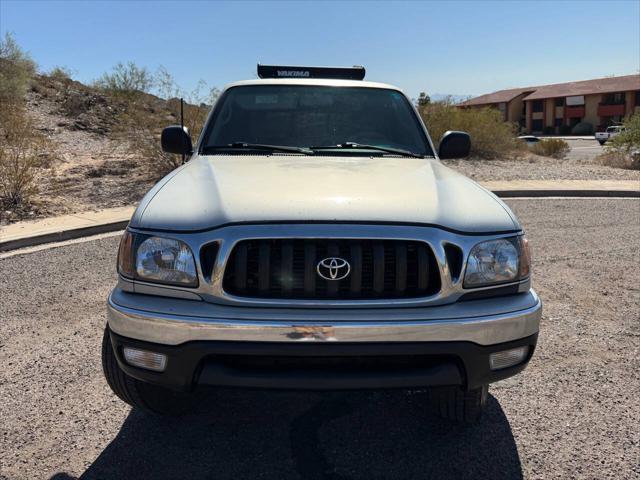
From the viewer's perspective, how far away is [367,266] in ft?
7.54

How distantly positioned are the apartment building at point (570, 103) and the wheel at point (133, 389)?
56580 mm

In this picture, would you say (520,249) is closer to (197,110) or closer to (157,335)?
(157,335)

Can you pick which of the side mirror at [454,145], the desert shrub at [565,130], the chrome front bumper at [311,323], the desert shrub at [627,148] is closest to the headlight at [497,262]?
the chrome front bumper at [311,323]

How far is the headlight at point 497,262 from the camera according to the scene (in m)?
2.33

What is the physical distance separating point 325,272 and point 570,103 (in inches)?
2767

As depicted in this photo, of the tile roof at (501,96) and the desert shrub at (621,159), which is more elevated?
the tile roof at (501,96)

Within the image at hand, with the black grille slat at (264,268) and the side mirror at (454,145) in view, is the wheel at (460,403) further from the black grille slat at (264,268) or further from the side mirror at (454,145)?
the side mirror at (454,145)

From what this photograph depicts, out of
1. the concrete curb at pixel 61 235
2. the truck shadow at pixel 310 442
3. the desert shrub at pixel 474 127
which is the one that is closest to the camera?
the truck shadow at pixel 310 442

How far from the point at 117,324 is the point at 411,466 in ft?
4.77

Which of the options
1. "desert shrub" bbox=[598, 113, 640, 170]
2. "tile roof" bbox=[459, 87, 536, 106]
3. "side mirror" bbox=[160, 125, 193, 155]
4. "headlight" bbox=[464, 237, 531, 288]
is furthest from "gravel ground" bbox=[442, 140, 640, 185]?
"tile roof" bbox=[459, 87, 536, 106]

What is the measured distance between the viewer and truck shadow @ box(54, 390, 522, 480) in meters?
2.49

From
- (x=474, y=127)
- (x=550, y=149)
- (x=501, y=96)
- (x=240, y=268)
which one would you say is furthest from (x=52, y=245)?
(x=501, y=96)

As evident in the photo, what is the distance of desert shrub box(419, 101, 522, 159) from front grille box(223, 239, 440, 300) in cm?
1529

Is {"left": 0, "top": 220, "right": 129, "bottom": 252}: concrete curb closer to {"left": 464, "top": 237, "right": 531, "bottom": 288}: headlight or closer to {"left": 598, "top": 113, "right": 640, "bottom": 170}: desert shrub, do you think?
{"left": 464, "top": 237, "right": 531, "bottom": 288}: headlight
